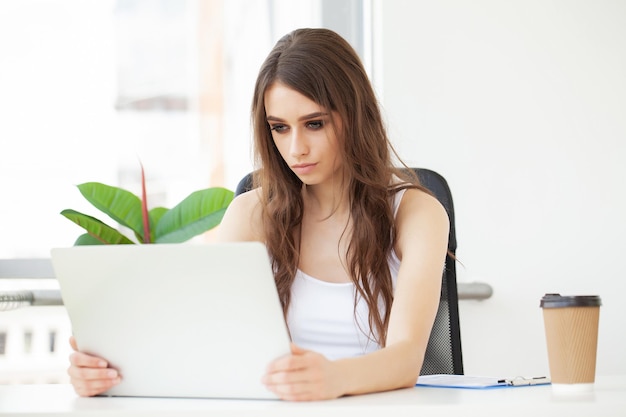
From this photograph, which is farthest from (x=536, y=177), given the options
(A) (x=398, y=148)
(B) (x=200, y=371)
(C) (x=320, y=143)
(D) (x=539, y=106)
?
(B) (x=200, y=371)

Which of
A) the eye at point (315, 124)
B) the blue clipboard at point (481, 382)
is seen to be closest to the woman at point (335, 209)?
the eye at point (315, 124)

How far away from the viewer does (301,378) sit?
105 cm

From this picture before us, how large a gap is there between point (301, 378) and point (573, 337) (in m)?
0.34

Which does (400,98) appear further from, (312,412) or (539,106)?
(312,412)

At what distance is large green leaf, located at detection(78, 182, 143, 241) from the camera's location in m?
2.50

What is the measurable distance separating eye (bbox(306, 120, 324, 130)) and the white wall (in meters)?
1.19

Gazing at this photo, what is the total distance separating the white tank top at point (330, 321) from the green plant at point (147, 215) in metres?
0.88

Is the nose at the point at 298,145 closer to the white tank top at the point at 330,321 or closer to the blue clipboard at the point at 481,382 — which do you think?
the white tank top at the point at 330,321

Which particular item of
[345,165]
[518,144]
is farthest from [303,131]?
[518,144]

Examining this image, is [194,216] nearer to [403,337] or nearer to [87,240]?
[87,240]

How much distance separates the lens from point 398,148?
283 cm

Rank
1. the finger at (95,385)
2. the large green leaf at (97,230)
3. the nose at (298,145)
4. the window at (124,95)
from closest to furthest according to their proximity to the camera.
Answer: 1. the finger at (95,385)
2. the nose at (298,145)
3. the large green leaf at (97,230)
4. the window at (124,95)

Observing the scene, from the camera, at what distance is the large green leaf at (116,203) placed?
2504mm

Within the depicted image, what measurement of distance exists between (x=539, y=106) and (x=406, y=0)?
542 millimetres
